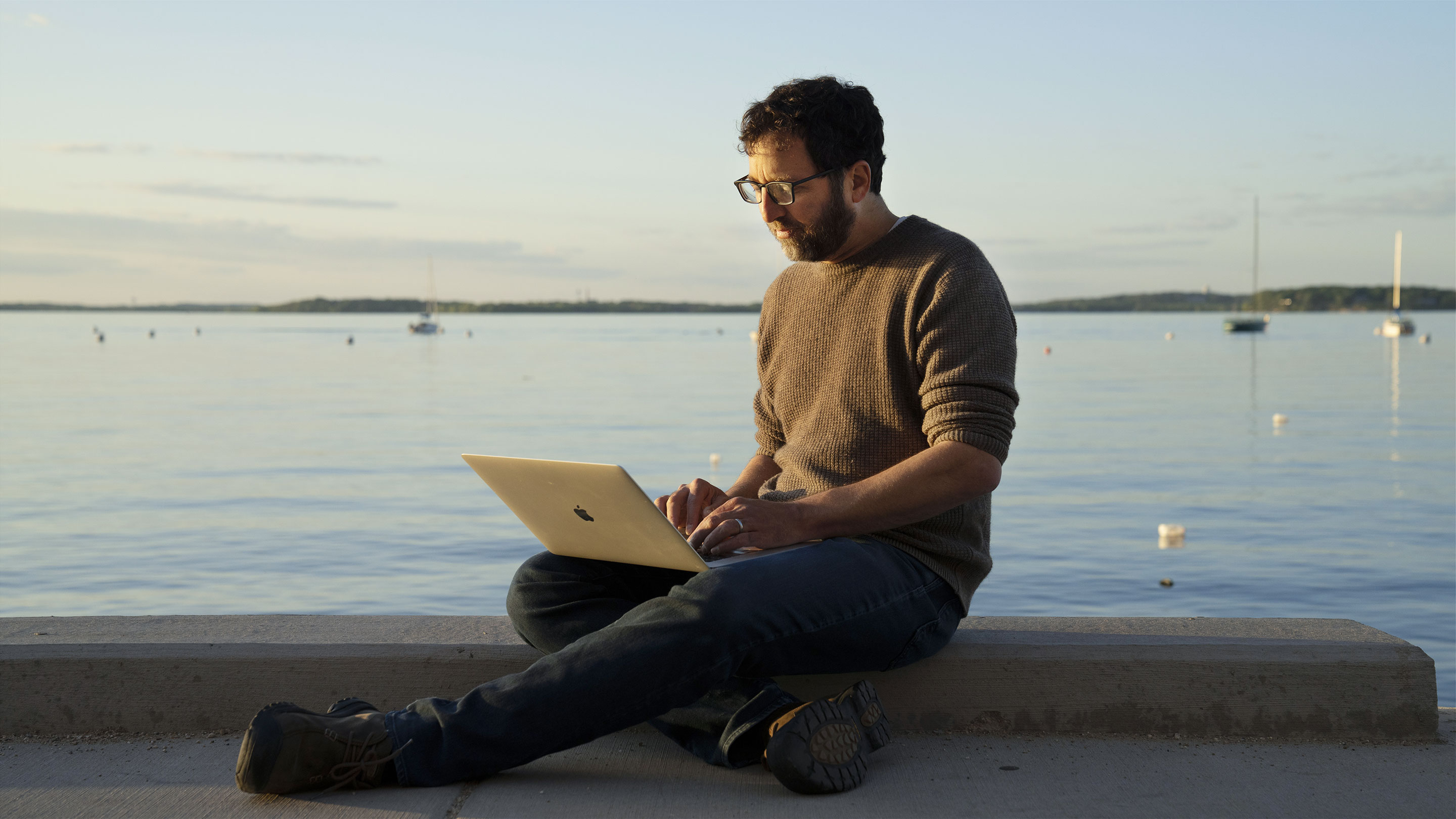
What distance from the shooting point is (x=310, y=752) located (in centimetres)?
242

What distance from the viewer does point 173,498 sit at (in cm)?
1331

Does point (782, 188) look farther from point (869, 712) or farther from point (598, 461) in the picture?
point (598, 461)

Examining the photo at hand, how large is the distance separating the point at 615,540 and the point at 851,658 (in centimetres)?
58

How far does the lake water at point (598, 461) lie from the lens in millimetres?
9227

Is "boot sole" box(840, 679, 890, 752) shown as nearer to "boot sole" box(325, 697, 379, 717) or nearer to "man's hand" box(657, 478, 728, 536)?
"man's hand" box(657, 478, 728, 536)

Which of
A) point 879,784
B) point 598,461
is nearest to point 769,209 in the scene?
point 879,784

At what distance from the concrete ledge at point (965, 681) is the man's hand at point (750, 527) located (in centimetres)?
46

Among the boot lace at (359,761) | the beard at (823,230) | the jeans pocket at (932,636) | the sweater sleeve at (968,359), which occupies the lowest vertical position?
the boot lace at (359,761)

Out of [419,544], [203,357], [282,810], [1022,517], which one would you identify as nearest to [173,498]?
[419,544]

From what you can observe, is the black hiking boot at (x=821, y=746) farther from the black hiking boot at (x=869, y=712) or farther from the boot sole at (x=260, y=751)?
the boot sole at (x=260, y=751)

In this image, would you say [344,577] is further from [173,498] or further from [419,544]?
[173,498]

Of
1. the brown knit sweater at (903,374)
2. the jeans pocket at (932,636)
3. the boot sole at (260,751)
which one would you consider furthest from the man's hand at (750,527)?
the boot sole at (260,751)

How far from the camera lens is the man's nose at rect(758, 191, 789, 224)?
2963 millimetres

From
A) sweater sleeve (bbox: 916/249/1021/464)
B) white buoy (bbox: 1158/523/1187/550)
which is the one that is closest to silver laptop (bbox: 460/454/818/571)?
sweater sleeve (bbox: 916/249/1021/464)
